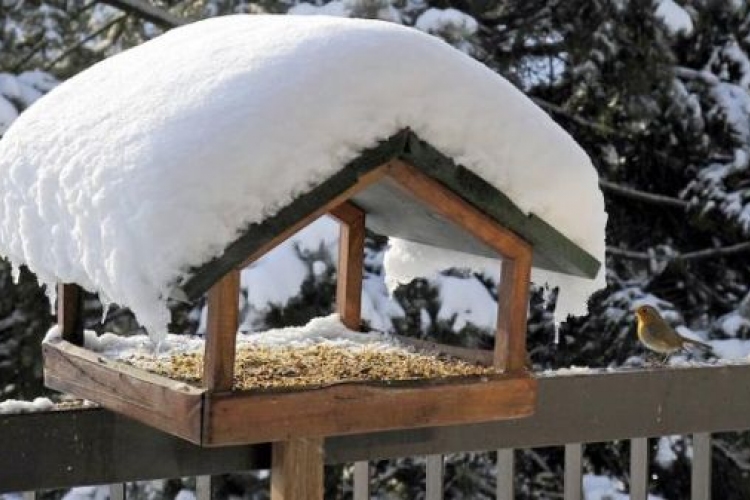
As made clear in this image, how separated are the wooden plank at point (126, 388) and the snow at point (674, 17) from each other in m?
4.50

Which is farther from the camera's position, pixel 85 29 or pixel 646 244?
pixel 646 244

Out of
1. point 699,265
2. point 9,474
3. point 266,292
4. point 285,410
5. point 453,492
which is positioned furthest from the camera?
point 699,265

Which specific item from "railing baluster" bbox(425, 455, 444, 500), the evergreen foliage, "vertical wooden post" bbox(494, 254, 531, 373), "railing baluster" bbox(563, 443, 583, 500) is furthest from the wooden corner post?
the evergreen foliage

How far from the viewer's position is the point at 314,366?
2.03m

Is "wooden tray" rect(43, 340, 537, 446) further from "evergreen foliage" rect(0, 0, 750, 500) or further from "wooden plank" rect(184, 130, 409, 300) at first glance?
"evergreen foliage" rect(0, 0, 750, 500)

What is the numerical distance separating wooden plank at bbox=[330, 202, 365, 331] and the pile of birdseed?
0.18 m

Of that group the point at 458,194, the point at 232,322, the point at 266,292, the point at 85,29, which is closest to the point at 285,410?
the point at 232,322

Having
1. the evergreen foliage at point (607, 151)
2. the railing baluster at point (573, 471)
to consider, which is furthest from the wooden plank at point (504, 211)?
the evergreen foliage at point (607, 151)

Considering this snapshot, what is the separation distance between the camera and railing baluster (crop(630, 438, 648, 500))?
2.59 m

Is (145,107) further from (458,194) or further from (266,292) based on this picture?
(266,292)

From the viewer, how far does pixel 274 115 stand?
5.31 ft

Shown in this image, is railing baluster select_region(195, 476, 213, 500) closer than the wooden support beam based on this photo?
No

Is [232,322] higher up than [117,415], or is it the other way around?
[232,322]

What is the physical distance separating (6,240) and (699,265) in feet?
17.7
